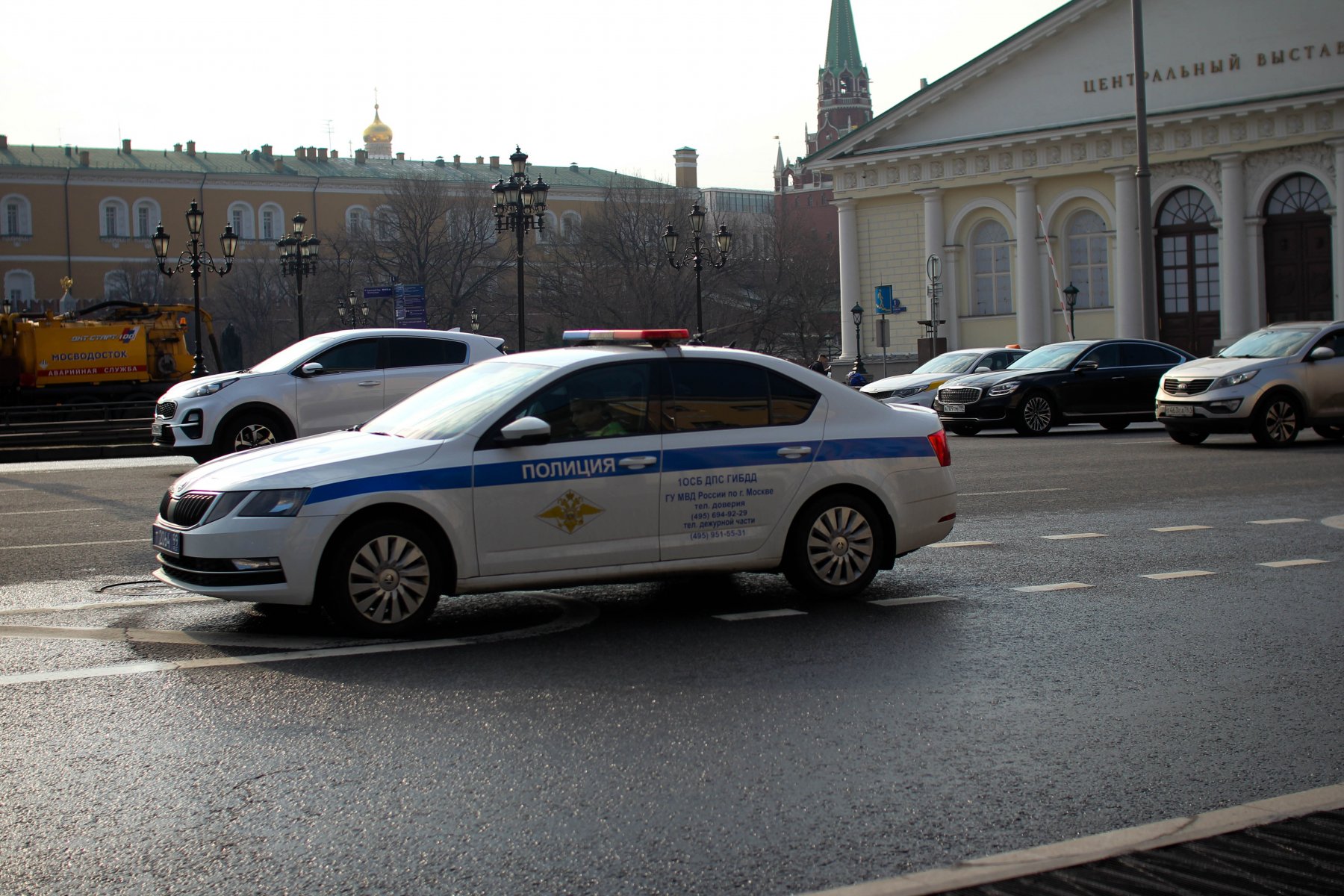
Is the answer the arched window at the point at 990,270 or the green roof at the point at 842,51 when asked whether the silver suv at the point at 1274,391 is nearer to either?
the arched window at the point at 990,270

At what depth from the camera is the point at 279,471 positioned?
23.8ft

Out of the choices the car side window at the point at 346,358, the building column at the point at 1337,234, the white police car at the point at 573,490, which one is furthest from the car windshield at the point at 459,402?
the building column at the point at 1337,234

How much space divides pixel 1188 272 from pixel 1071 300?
459cm

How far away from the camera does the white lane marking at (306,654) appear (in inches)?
256

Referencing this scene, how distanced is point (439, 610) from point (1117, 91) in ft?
153

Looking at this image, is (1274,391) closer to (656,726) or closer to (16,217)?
(656,726)

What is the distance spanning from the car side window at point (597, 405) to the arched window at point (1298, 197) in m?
44.5

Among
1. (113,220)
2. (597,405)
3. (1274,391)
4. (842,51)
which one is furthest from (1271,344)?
(842,51)

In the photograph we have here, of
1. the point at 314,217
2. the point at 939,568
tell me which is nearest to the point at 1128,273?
the point at 939,568

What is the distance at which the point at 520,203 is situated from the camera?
98.1 ft

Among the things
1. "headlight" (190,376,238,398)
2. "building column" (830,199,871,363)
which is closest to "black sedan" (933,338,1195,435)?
"headlight" (190,376,238,398)

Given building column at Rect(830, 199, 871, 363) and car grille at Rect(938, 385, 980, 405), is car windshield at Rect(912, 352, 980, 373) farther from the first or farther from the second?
building column at Rect(830, 199, 871, 363)

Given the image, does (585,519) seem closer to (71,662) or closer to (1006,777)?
(71,662)

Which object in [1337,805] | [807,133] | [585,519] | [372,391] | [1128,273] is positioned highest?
[807,133]
